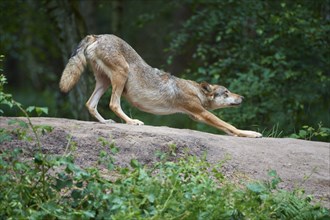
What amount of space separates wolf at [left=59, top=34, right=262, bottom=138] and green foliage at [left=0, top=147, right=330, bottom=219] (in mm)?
2783

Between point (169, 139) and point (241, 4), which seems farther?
point (241, 4)

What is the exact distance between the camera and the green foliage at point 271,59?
39.2ft

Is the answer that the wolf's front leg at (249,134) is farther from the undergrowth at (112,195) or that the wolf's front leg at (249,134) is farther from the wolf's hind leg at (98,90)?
the undergrowth at (112,195)

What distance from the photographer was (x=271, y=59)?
39.9 ft

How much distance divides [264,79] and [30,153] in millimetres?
6155

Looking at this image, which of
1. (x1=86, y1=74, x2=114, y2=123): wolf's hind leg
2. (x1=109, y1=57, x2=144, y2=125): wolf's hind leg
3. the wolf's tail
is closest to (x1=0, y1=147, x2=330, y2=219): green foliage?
the wolf's tail

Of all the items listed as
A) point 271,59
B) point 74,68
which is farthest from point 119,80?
point 271,59

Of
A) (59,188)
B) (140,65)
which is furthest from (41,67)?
(59,188)

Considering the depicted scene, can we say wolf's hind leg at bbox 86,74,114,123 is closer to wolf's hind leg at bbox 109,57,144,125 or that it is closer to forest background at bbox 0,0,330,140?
wolf's hind leg at bbox 109,57,144,125

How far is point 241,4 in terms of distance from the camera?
496 inches

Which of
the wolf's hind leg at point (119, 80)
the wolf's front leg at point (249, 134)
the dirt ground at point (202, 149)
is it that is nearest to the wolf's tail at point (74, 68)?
the wolf's hind leg at point (119, 80)

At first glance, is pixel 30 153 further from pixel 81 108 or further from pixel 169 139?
pixel 81 108

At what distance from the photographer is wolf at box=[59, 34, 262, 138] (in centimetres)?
884

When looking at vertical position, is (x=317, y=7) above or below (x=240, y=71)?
above
